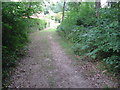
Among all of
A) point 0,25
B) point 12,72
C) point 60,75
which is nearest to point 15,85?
point 12,72

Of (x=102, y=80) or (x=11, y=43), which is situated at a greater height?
(x=11, y=43)

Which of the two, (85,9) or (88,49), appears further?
(85,9)

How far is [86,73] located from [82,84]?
36.2 inches

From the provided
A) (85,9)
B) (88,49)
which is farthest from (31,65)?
(85,9)

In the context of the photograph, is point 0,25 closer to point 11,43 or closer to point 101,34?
point 11,43

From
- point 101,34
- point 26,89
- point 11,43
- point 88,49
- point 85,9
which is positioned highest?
point 85,9

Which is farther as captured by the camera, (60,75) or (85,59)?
→ (85,59)

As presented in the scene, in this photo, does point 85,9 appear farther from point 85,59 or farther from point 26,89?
point 26,89

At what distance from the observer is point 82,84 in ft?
13.0

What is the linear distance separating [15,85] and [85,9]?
27.6 ft

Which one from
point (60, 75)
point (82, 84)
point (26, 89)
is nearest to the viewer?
point (26, 89)

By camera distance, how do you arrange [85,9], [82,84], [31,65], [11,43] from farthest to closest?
1. [85,9]
2. [31,65]
3. [11,43]
4. [82,84]

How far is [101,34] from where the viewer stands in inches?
203

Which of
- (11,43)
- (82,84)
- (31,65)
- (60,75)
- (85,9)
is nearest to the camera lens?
(82,84)
